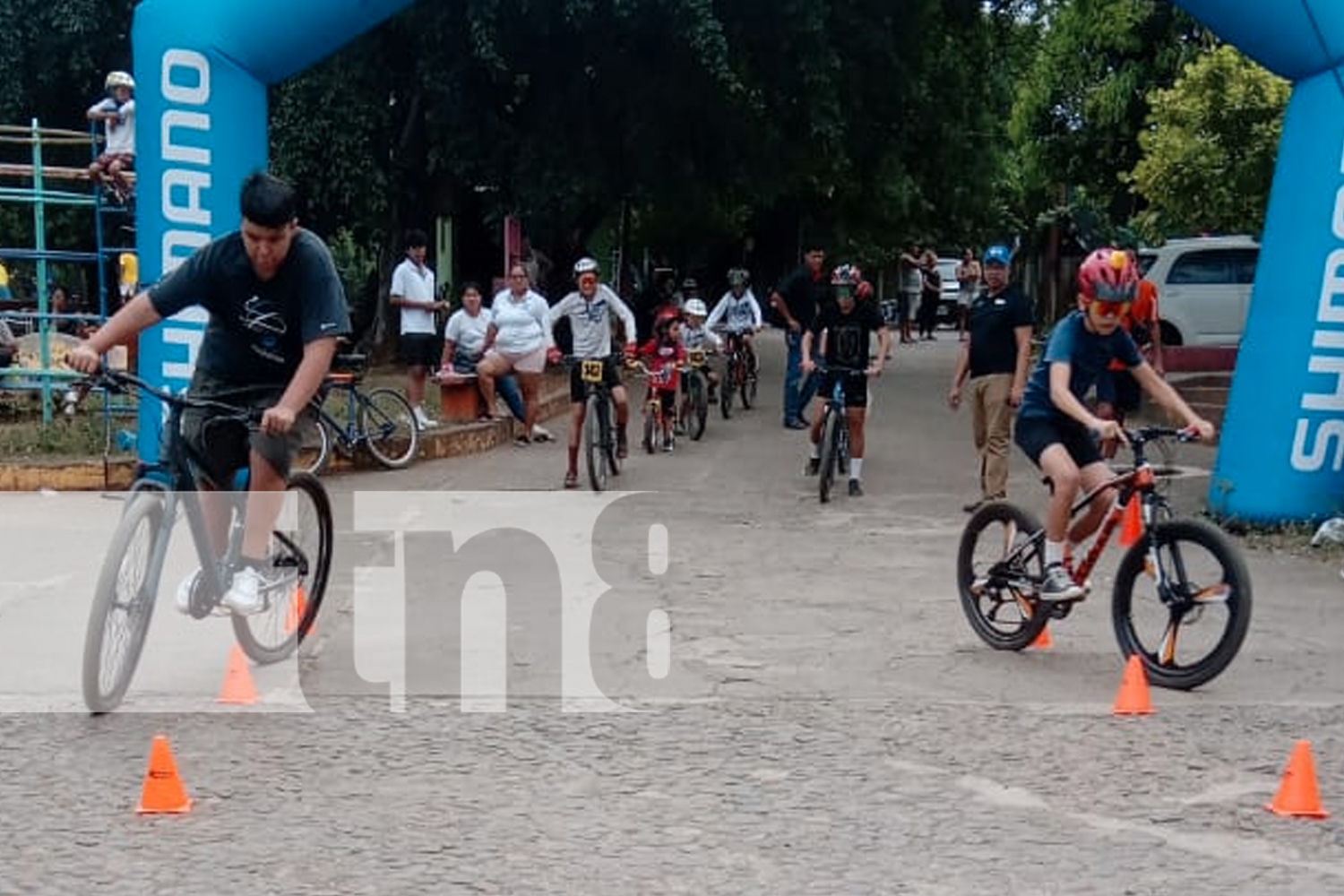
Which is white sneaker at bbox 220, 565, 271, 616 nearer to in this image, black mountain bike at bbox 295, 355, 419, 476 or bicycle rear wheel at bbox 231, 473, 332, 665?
bicycle rear wheel at bbox 231, 473, 332, 665

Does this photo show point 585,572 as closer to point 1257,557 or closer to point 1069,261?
point 1257,557

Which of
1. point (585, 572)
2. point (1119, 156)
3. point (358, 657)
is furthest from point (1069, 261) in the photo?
point (358, 657)

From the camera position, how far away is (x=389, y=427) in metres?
14.6

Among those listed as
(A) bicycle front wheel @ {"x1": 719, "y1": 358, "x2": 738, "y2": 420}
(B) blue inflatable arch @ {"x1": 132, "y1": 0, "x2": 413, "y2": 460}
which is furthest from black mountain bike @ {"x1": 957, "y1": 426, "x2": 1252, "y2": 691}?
(A) bicycle front wheel @ {"x1": 719, "y1": 358, "x2": 738, "y2": 420}

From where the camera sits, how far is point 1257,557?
10.8 metres

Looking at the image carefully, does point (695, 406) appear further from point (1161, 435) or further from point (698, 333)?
point (1161, 435)

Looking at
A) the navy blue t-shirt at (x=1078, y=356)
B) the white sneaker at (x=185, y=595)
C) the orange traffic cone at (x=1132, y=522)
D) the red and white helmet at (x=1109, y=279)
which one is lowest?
the white sneaker at (x=185, y=595)

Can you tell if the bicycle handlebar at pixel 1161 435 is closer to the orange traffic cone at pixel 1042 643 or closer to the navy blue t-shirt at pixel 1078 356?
the navy blue t-shirt at pixel 1078 356

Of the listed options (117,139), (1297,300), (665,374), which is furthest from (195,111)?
(1297,300)

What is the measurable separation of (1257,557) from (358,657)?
5949 mm

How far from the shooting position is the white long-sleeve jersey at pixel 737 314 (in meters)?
20.8

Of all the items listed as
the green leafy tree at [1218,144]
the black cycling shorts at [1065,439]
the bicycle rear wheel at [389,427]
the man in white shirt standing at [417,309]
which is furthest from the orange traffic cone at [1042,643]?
the green leafy tree at [1218,144]

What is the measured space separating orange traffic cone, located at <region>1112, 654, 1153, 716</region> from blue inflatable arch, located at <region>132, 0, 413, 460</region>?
7.11m

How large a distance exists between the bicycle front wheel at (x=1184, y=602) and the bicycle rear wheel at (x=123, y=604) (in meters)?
4.10
